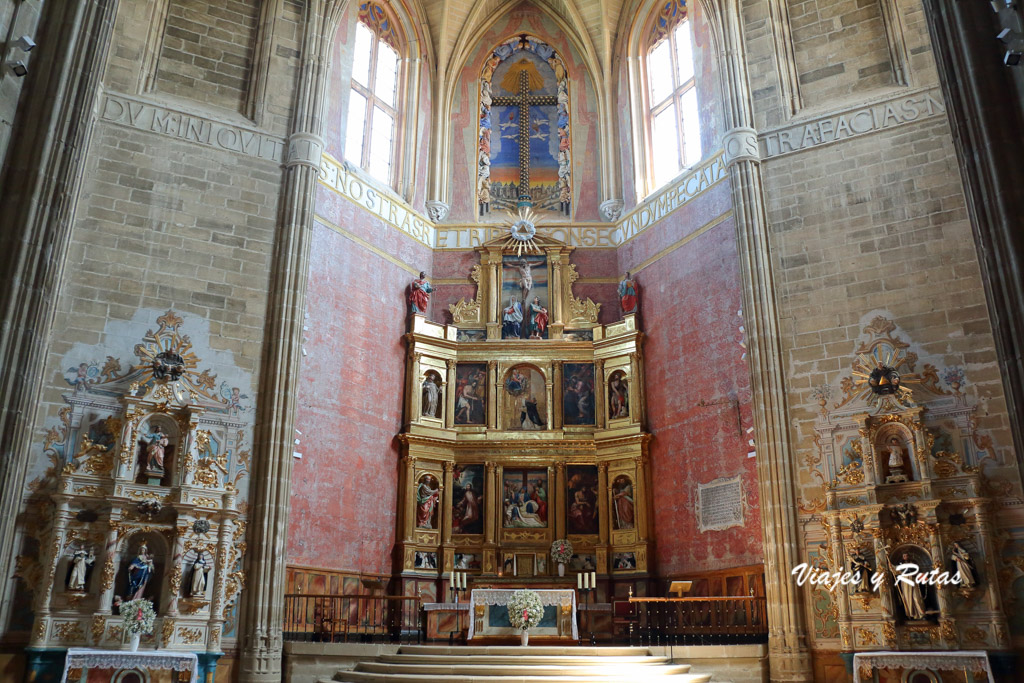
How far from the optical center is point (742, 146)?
1564 centimetres

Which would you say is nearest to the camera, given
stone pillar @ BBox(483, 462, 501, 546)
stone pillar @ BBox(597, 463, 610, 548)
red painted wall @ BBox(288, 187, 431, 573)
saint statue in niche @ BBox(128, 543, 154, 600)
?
saint statue in niche @ BBox(128, 543, 154, 600)

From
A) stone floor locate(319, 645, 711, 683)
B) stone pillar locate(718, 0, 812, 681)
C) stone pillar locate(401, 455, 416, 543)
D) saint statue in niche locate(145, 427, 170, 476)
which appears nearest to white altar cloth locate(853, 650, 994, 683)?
stone pillar locate(718, 0, 812, 681)

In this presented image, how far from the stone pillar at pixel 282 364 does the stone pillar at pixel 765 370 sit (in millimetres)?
7633

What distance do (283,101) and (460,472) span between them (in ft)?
27.5

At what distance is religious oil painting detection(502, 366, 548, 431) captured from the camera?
62.6ft

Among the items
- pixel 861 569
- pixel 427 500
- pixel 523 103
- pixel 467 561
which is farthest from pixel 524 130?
pixel 861 569

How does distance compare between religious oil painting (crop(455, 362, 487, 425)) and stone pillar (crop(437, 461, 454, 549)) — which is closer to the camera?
stone pillar (crop(437, 461, 454, 549))

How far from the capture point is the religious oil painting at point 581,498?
18.2m

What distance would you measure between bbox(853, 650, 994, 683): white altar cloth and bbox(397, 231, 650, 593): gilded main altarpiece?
18.1 ft

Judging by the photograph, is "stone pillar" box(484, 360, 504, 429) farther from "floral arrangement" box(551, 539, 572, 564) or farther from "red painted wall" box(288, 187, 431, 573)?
"floral arrangement" box(551, 539, 572, 564)

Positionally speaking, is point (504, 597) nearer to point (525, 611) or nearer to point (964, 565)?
point (525, 611)

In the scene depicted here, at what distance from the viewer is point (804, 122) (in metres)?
15.4

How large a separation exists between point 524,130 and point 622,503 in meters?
9.68

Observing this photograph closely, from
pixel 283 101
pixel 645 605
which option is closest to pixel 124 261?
pixel 283 101
